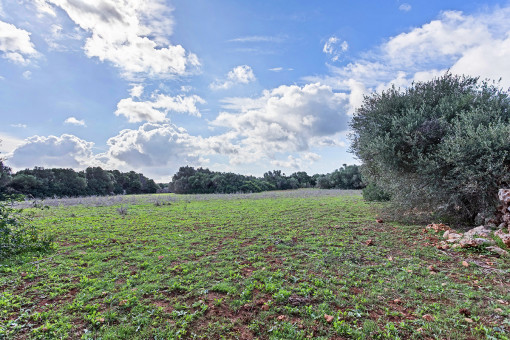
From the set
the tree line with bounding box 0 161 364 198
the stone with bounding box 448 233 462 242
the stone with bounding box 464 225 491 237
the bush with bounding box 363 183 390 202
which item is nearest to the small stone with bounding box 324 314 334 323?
the stone with bounding box 448 233 462 242

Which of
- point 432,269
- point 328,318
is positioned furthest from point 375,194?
point 328,318

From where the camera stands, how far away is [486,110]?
10.4 m

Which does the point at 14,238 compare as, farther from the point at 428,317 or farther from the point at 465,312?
the point at 465,312

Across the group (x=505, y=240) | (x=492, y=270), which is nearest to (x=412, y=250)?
(x=492, y=270)

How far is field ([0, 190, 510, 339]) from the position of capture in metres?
3.85

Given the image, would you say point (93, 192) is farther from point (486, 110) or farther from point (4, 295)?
point (486, 110)

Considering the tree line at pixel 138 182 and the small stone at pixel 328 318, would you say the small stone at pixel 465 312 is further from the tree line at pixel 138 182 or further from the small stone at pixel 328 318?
the tree line at pixel 138 182

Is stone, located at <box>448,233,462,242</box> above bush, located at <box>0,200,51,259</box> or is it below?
below

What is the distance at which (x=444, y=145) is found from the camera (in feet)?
33.1

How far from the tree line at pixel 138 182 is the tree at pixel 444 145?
3641cm

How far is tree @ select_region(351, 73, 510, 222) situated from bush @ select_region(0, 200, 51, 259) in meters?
14.5

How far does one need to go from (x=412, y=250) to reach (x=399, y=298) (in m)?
3.79

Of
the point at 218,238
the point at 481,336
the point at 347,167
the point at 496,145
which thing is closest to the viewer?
the point at 481,336

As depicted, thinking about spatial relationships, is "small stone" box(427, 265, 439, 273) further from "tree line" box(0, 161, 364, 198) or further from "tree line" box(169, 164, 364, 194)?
"tree line" box(169, 164, 364, 194)
